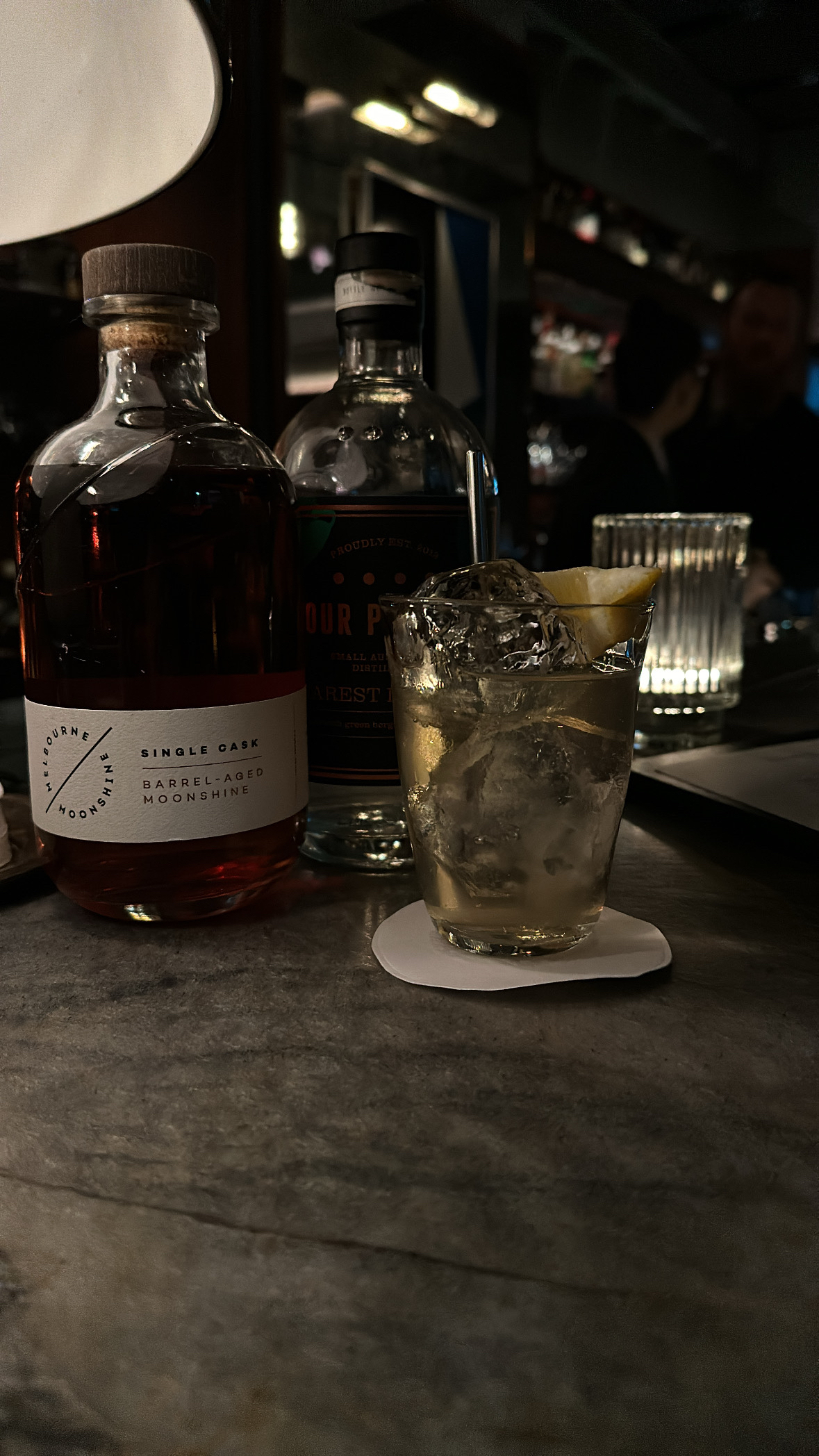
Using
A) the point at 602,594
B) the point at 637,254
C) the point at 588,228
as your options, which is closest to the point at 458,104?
the point at 588,228

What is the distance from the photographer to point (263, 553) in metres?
0.68

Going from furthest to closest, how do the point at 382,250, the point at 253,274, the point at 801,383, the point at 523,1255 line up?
the point at 253,274, the point at 801,383, the point at 382,250, the point at 523,1255

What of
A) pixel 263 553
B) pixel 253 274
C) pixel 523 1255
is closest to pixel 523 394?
pixel 253 274

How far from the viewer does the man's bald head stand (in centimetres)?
105

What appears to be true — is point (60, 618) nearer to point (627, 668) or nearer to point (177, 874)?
point (177, 874)

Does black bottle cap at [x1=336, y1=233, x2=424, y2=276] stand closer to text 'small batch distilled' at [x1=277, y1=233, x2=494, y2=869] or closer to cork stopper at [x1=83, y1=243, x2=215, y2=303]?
text 'small batch distilled' at [x1=277, y1=233, x2=494, y2=869]

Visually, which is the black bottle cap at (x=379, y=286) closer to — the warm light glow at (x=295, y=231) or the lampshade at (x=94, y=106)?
the lampshade at (x=94, y=106)

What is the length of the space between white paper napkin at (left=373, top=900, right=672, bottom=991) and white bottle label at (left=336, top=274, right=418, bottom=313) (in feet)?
1.43

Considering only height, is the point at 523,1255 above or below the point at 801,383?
below

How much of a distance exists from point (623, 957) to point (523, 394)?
1.03 metres

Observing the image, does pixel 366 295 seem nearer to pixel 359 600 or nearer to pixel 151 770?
pixel 359 600

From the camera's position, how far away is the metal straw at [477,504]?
0.72 metres

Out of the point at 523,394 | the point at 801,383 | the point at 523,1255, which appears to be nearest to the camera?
the point at 523,1255

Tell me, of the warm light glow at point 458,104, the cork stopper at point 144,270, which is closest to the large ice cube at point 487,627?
Result: the cork stopper at point 144,270
